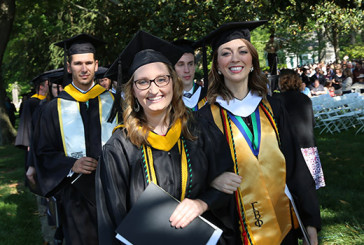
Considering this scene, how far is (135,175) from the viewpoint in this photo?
226 cm

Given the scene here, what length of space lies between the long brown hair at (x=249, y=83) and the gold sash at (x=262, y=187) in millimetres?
240

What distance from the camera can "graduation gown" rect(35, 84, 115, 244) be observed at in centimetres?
368

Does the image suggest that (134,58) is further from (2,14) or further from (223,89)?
Result: (2,14)

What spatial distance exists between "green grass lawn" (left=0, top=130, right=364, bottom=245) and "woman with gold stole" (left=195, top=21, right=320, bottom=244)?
210 centimetres

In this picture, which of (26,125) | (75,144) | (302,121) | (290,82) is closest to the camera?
(75,144)

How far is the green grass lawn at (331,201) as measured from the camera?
4.94m

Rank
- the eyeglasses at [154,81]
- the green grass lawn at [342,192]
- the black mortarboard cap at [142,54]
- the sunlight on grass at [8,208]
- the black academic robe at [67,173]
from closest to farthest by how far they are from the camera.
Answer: the eyeglasses at [154,81] < the black mortarboard cap at [142,54] < the black academic robe at [67,173] < the green grass lawn at [342,192] < the sunlight on grass at [8,208]

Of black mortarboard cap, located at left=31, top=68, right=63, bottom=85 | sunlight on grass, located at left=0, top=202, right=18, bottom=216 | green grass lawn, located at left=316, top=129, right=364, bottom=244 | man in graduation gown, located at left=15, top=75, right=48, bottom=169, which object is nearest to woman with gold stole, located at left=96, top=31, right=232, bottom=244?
green grass lawn, located at left=316, top=129, right=364, bottom=244

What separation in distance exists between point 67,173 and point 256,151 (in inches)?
65.6

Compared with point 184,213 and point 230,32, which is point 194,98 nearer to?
point 230,32

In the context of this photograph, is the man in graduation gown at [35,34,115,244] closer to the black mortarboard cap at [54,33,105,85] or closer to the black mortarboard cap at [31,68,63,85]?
the black mortarboard cap at [54,33,105,85]

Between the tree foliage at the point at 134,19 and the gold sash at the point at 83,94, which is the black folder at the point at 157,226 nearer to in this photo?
the gold sash at the point at 83,94

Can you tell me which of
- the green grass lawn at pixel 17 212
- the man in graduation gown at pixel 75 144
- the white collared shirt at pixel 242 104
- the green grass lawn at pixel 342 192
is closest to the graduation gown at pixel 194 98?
the man in graduation gown at pixel 75 144

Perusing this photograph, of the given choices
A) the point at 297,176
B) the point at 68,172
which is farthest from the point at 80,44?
the point at 297,176
